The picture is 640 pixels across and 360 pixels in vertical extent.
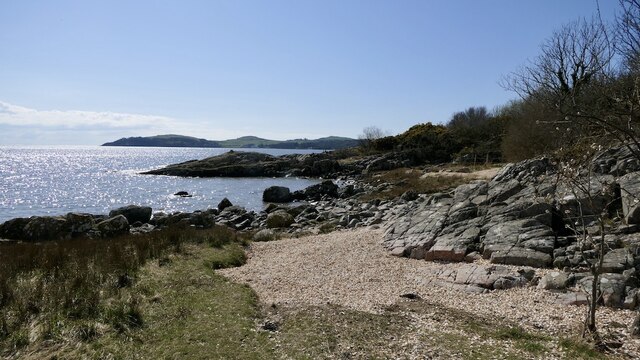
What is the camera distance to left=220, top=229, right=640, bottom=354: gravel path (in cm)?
1005

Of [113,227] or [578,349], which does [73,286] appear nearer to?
[578,349]

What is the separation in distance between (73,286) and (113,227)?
14.0 metres

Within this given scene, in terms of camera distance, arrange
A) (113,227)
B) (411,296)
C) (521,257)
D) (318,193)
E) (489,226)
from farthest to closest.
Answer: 1. (318,193)
2. (113,227)
3. (489,226)
4. (521,257)
5. (411,296)

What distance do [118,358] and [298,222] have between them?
21.4 meters

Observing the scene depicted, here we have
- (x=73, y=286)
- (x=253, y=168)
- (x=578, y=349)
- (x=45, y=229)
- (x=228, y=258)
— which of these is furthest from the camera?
(x=253, y=168)

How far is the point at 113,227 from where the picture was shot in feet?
82.9

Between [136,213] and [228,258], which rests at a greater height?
[228,258]

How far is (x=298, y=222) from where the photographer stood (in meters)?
30.0

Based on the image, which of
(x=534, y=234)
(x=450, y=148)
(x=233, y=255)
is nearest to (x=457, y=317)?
(x=534, y=234)

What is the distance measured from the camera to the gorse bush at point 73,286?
9961mm

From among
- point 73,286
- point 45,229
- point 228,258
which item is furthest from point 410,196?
point 73,286

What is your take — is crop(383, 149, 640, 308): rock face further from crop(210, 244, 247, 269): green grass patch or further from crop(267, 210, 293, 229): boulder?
crop(267, 210, 293, 229): boulder

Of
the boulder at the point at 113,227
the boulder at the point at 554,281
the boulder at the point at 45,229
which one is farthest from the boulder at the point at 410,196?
the boulder at the point at 45,229

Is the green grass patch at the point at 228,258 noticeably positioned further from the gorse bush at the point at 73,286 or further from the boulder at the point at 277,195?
the boulder at the point at 277,195
